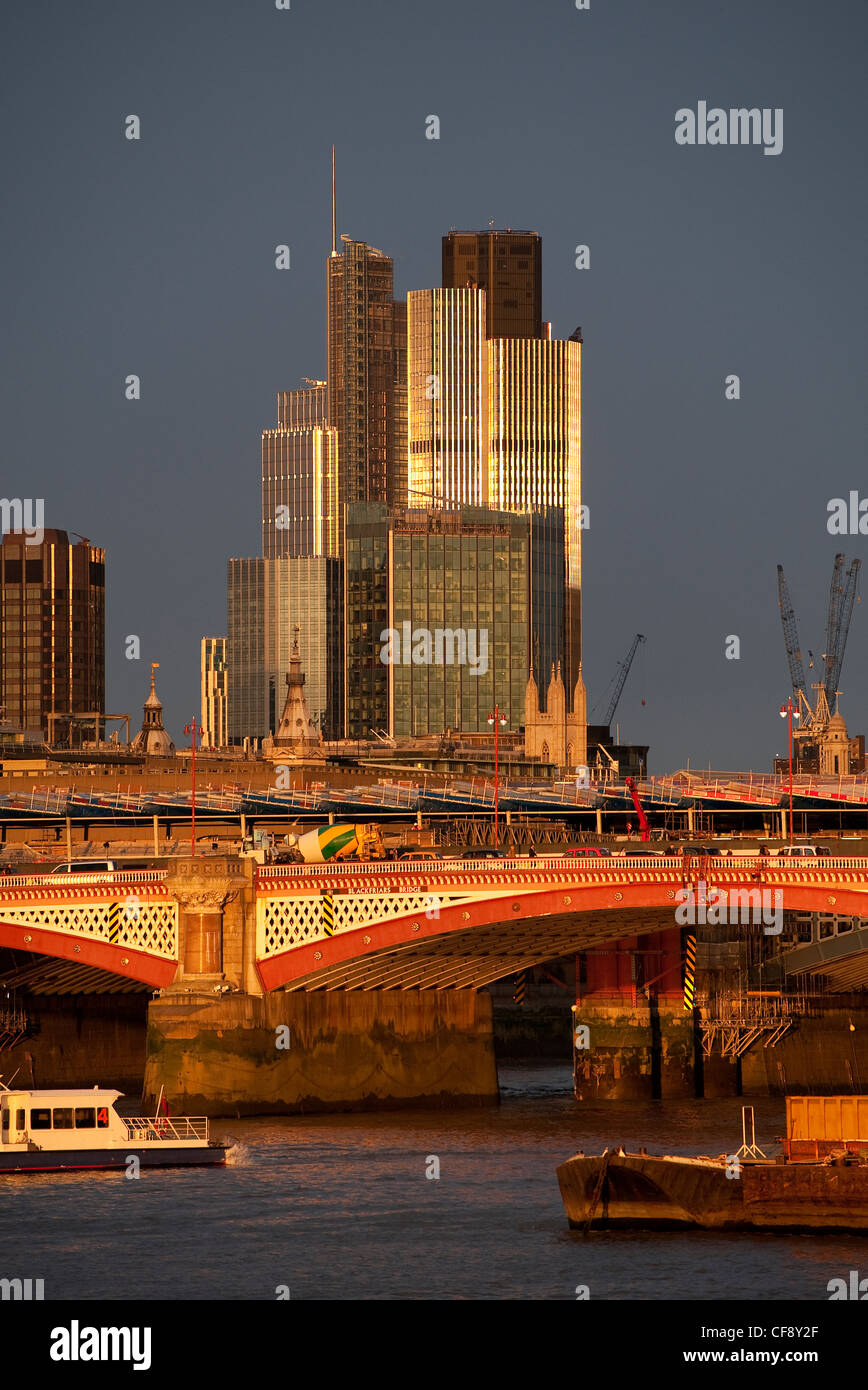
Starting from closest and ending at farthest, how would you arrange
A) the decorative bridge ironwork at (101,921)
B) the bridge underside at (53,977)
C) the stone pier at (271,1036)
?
the stone pier at (271,1036) → the decorative bridge ironwork at (101,921) → the bridge underside at (53,977)

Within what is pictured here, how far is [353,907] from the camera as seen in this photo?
115062 millimetres

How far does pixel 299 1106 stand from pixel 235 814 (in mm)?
74379

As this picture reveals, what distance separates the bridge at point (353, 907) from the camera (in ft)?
376

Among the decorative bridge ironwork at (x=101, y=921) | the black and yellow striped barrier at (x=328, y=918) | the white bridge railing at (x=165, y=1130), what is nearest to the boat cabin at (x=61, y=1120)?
the white bridge railing at (x=165, y=1130)

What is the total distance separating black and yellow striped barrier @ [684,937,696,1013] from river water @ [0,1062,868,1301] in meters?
13.4

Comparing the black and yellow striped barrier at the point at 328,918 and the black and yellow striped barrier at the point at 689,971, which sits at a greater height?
the black and yellow striped barrier at the point at 328,918

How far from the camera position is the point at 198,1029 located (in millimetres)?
112875

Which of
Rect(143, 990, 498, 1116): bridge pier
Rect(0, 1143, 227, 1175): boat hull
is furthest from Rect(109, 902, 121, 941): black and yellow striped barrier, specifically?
Rect(0, 1143, 227, 1175): boat hull

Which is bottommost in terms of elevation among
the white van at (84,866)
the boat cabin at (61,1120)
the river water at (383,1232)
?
the river water at (383,1232)

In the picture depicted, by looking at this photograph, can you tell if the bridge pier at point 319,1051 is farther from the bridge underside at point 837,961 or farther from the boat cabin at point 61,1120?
the bridge underside at point 837,961

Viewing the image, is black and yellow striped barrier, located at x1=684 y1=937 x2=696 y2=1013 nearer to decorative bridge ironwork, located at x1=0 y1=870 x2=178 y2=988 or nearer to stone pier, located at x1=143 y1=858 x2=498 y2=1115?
stone pier, located at x1=143 y1=858 x2=498 y2=1115

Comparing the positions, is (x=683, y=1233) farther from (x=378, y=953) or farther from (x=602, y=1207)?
(x=378, y=953)

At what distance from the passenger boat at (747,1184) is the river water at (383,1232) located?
732 millimetres
